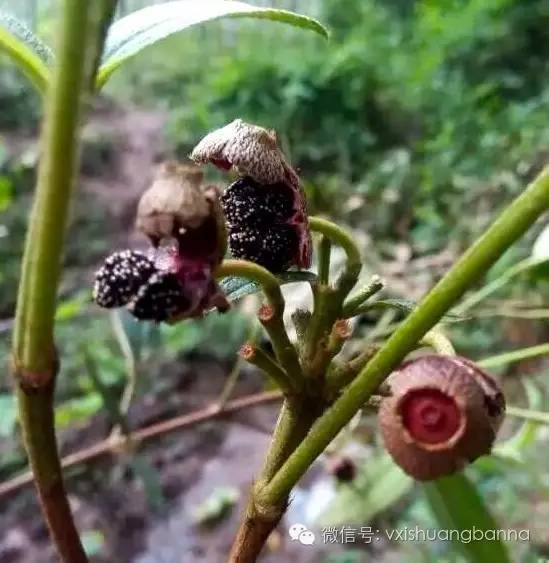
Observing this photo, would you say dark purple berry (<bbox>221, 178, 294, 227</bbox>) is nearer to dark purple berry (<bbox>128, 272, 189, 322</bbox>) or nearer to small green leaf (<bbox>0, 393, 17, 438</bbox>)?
dark purple berry (<bbox>128, 272, 189, 322</bbox>)

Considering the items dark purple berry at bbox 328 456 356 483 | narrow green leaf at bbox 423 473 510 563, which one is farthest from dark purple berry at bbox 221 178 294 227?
dark purple berry at bbox 328 456 356 483

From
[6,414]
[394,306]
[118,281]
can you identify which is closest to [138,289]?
[118,281]

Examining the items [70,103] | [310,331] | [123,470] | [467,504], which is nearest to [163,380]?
[123,470]

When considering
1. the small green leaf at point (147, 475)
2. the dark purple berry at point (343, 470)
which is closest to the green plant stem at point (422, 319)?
the small green leaf at point (147, 475)

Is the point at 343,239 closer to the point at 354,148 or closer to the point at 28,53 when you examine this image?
the point at 28,53

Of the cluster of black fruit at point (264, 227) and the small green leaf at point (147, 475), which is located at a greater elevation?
the cluster of black fruit at point (264, 227)

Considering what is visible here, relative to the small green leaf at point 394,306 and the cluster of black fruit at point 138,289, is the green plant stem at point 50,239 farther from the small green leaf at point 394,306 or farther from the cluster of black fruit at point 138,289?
the small green leaf at point 394,306

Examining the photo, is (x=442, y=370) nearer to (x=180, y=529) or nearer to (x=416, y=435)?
(x=416, y=435)
